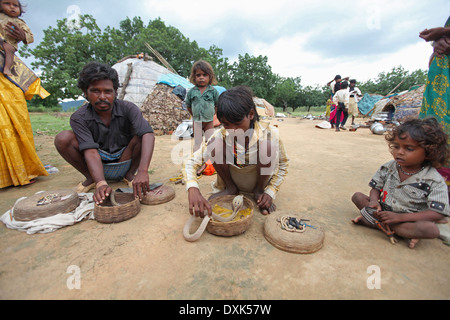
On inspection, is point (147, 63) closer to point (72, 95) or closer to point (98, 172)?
point (98, 172)

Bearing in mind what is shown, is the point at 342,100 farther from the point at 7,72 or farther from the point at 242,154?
the point at 7,72

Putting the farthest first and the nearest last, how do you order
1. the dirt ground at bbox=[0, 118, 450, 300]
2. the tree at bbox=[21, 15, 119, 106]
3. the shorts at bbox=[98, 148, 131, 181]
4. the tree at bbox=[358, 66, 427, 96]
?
the tree at bbox=[358, 66, 427, 96] < the tree at bbox=[21, 15, 119, 106] < the shorts at bbox=[98, 148, 131, 181] < the dirt ground at bbox=[0, 118, 450, 300]

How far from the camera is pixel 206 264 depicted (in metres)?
1.23

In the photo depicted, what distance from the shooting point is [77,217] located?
167cm

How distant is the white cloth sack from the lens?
156 cm

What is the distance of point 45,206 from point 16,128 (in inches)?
52.9

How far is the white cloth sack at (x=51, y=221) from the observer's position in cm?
156

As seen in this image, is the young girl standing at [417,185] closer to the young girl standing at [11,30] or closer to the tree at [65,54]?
the young girl standing at [11,30]

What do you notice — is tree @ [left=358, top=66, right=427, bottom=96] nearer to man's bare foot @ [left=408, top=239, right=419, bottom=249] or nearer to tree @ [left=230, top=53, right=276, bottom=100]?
tree @ [left=230, top=53, right=276, bottom=100]

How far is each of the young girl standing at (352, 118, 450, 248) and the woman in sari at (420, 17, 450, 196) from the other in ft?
1.63

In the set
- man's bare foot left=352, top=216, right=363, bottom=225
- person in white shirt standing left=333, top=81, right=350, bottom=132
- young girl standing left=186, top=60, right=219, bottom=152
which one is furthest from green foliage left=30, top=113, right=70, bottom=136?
person in white shirt standing left=333, top=81, right=350, bottom=132

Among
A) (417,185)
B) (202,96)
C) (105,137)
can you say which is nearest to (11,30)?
(105,137)
